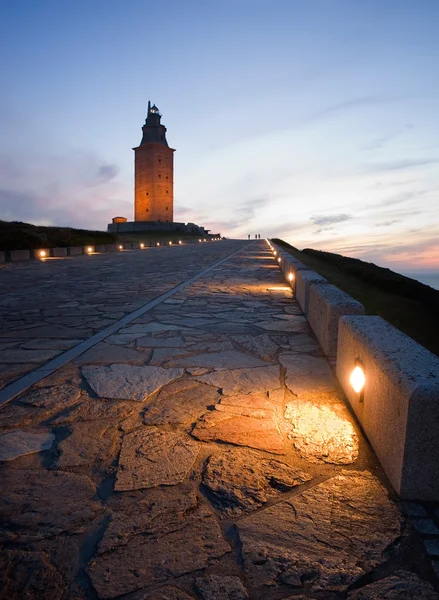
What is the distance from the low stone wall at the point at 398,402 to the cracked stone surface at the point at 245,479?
0.47 metres

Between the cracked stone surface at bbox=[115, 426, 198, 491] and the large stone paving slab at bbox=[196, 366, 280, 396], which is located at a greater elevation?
the large stone paving slab at bbox=[196, 366, 280, 396]

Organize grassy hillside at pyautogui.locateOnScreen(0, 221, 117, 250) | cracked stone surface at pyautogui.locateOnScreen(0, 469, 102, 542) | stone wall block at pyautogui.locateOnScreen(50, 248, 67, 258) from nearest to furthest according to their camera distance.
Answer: cracked stone surface at pyautogui.locateOnScreen(0, 469, 102, 542) → grassy hillside at pyautogui.locateOnScreen(0, 221, 117, 250) → stone wall block at pyautogui.locateOnScreen(50, 248, 67, 258)

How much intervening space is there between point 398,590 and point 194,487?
95 centimetres

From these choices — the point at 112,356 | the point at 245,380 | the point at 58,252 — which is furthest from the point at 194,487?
the point at 58,252

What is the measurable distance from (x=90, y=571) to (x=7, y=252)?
1757 cm

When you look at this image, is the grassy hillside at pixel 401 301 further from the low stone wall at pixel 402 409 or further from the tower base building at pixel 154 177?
the tower base building at pixel 154 177

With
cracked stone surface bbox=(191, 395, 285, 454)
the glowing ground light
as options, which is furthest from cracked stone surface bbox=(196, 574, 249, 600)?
the glowing ground light

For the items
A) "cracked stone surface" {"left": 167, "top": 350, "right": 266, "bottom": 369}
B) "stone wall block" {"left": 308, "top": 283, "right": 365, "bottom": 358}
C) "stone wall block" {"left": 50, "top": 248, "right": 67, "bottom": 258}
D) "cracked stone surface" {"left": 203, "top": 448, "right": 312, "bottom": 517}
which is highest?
"stone wall block" {"left": 50, "top": 248, "right": 67, "bottom": 258}

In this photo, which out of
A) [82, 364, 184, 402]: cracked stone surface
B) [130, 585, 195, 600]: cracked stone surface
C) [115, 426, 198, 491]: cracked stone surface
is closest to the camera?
[130, 585, 195, 600]: cracked stone surface

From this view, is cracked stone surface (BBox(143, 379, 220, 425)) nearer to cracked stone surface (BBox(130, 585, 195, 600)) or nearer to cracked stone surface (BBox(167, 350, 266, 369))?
cracked stone surface (BBox(167, 350, 266, 369))

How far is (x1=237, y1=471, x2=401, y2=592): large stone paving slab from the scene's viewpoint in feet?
4.71

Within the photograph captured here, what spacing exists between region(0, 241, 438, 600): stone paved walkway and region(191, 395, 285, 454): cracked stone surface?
1 centimetres

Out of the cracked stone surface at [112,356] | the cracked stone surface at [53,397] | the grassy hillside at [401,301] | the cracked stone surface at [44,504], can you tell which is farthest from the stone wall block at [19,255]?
the cracked stone surface at [44,504]

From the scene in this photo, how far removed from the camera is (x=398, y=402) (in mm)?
1871
